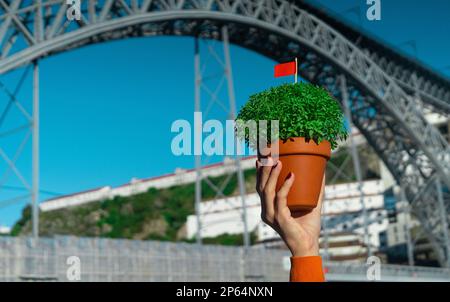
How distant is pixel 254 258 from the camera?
23.7 meters

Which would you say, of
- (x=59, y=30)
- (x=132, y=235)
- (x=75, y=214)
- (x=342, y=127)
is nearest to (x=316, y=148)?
(x=342, y=127)

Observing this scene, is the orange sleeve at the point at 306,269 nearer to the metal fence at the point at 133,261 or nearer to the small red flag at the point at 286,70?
the small red flag at the point at 286,70

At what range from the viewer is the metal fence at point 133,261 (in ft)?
52.2

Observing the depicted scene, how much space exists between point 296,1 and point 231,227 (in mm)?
39739

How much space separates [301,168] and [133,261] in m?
15.7

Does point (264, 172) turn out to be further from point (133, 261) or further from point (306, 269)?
point (133, 261)

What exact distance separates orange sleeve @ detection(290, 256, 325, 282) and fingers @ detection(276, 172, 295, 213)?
0.35 meters

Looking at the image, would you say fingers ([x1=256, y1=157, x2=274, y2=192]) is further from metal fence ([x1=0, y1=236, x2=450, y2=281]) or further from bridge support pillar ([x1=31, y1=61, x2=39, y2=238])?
metal fence ([x1=0, y1=236, x2=450, y2=281])

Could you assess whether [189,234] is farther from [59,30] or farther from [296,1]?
[59,30]

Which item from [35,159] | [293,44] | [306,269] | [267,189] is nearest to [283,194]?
[267,189]

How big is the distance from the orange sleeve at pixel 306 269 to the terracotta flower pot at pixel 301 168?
34cm

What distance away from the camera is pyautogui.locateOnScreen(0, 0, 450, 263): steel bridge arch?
16438 millimetres

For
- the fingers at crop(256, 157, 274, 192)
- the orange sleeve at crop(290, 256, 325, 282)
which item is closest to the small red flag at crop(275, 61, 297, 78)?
the fingers at crop(256, 157, 274, 192)

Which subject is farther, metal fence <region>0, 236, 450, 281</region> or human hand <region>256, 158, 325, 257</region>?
metal fence <region>0, 236, 450, 281</region>
